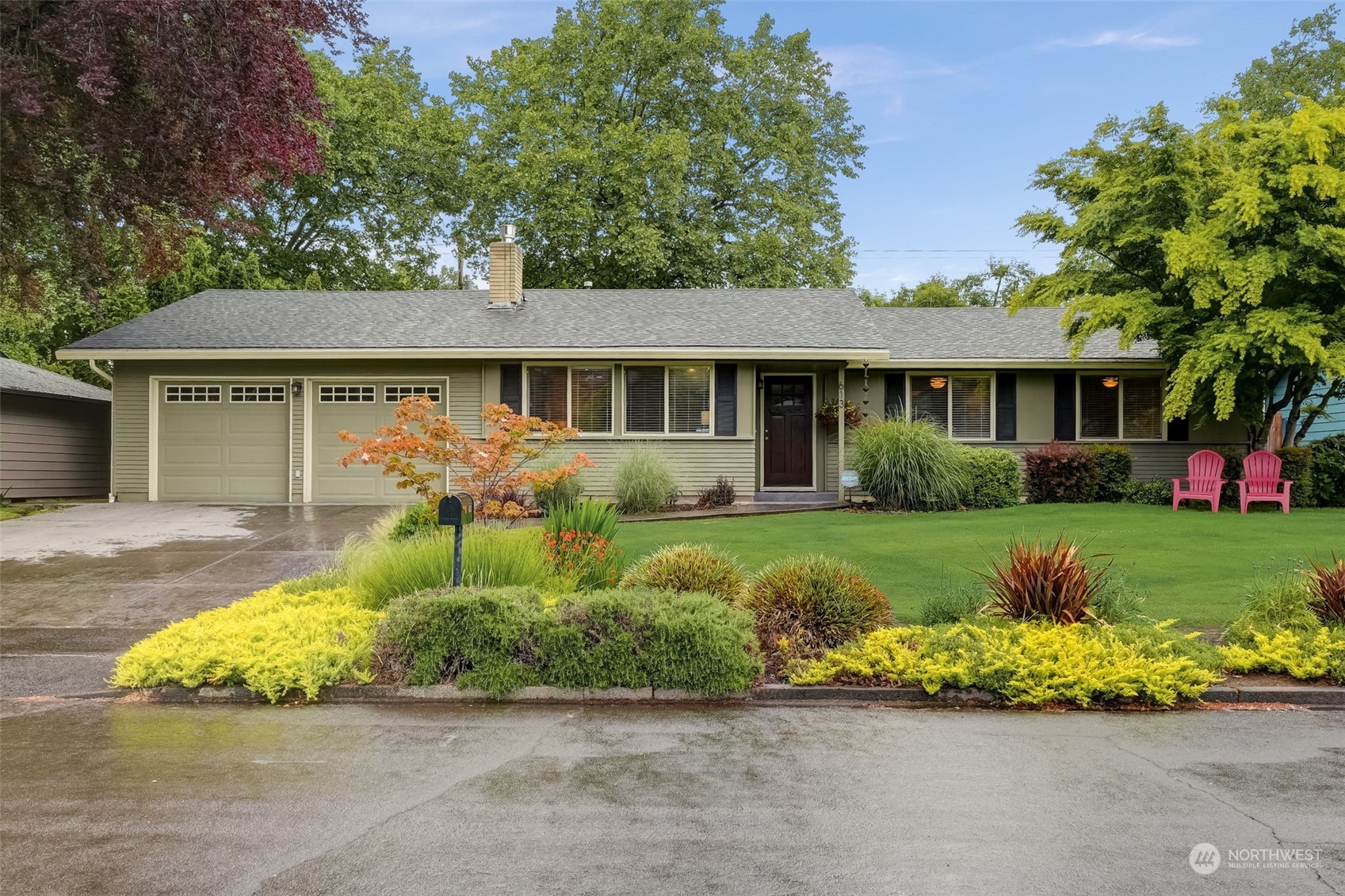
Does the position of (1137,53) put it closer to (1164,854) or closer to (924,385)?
(924,385)

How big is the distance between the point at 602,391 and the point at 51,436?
11.7 meters

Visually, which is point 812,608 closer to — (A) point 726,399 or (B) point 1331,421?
(A) point 726,399

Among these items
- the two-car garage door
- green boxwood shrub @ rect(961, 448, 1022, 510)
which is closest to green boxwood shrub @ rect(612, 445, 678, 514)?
the two-car garage door

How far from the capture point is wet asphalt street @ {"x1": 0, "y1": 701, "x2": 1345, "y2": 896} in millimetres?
2982

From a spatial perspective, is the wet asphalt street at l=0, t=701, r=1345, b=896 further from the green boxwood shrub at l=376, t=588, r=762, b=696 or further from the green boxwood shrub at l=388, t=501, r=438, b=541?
the green boxwood shrub at l=388, t=501, r=438, b=541

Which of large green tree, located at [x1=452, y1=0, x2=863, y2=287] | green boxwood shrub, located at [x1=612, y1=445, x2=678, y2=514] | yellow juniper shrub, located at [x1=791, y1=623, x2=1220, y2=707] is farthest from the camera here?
large green tree, located at [x1=452, y1=0, x2=863, y2=287]

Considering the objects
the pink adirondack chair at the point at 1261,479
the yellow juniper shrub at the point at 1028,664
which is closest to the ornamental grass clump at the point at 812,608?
the yellow juniper shrub at the point at 1028,664

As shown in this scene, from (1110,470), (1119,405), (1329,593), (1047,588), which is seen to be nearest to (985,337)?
(1119,405)

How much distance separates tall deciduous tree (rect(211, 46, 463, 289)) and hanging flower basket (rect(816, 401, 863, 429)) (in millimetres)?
16148

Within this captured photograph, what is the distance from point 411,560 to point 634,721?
8.80 feet

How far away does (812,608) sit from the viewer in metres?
6.03

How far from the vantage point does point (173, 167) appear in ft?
30.9

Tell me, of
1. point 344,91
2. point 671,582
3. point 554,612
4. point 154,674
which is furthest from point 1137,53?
point 344,91

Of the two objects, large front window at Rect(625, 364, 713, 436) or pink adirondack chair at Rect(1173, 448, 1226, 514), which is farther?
large front window at Rect(625, 364, 713, 436)
